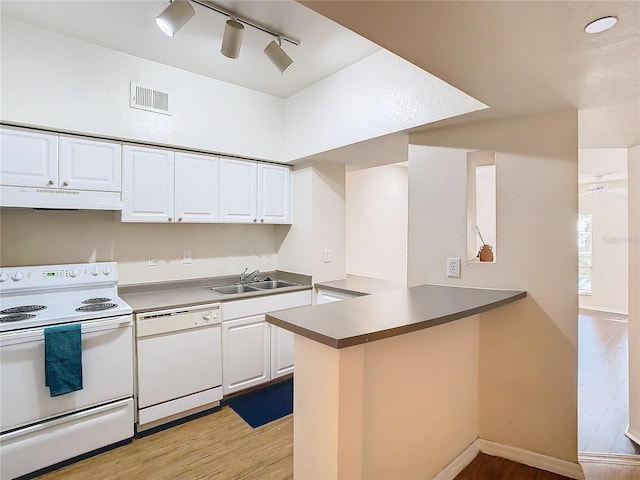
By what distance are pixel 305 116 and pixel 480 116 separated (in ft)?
5.38

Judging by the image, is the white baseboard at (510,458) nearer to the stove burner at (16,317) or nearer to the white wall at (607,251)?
the stove burner at (16,317)

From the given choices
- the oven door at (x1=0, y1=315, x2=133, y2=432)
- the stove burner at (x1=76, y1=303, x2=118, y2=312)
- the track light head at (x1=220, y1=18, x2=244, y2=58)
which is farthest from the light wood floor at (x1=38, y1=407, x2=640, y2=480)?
the track light head at (x1=220, y1=18, x2=244, y2=58)

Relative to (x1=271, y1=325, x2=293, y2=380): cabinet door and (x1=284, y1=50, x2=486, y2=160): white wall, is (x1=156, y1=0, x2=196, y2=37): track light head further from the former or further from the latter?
(x1=271, y1=325, x2=293, y2=380): cabinet door

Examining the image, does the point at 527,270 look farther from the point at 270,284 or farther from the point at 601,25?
the point at 270,284

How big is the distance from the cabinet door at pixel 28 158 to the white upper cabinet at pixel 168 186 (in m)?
0.44

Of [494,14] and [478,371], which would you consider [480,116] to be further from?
[478,371]

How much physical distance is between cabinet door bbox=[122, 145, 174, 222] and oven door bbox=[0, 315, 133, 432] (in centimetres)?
85

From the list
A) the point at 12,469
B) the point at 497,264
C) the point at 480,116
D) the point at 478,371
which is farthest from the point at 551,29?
the point at 12,469

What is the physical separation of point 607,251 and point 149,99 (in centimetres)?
799

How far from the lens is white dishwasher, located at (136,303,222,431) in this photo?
240cm

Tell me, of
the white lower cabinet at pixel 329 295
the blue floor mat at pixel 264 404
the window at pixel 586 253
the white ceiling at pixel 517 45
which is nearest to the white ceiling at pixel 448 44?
the white ceiling at pixel 517 45

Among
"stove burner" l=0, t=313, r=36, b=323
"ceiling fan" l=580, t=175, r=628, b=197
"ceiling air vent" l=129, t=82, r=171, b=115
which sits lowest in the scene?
"stove burner" l=0, t=313, r=36, b=323

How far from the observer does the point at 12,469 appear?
189 centimetres

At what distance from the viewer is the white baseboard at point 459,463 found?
1817 millimetres
